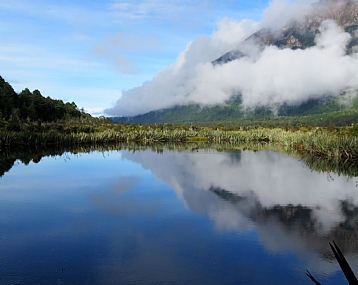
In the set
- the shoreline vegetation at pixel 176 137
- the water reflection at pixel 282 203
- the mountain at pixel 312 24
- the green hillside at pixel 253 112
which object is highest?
the mountain at pixel 312 24

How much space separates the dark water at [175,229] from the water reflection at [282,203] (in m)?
0.02

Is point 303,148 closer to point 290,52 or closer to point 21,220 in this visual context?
point 21,220

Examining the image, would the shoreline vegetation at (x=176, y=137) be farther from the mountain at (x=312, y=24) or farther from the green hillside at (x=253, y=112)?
the mountain at (x=312, y=24)

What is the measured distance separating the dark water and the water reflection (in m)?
0.02

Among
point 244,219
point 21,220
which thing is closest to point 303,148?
point 244,219

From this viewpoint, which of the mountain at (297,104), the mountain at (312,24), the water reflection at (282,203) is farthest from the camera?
the mountain at (312,24)

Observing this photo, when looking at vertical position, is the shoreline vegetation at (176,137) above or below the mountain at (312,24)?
below

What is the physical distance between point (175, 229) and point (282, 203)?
3.20 meters

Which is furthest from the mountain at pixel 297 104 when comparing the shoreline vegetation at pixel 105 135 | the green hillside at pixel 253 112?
the shoreline vegetation at pixel 105 135

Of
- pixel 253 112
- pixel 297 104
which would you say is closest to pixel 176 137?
pixel 253 112

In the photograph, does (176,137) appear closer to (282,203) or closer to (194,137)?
(194,137)

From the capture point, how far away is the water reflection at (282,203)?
591 centimetres

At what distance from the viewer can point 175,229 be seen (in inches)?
260

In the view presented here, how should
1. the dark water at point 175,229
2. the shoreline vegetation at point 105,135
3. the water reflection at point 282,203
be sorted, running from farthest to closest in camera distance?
the shoreline vegetation at point 105,135 → the water reflection at point 282,203 → the dark water at point 175,229
